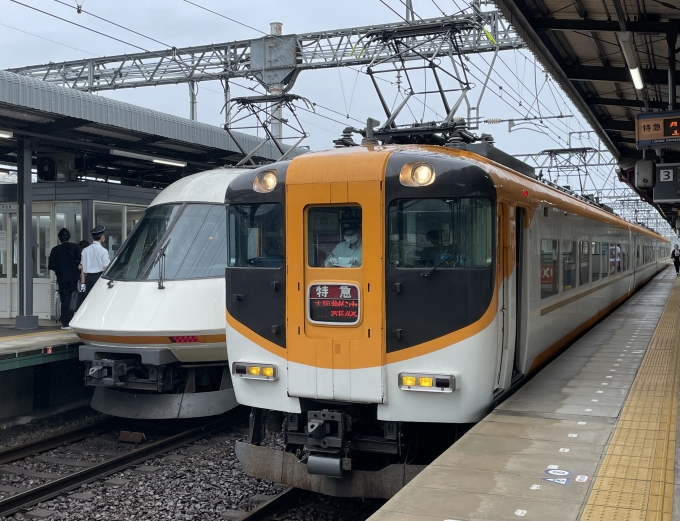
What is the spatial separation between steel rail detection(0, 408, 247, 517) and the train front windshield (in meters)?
1.91

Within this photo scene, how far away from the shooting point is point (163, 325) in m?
8.24

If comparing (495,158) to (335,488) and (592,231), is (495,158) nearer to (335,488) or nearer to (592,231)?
(335,488)

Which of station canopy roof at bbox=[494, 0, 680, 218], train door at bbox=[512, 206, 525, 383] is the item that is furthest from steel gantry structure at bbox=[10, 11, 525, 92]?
train door at bbox=[512, 206, 525, 383]

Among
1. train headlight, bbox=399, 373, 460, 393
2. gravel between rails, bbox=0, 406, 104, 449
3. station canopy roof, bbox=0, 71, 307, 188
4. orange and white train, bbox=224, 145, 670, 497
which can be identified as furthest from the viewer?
station canopy roof, bbox=0, 71, 307, 188

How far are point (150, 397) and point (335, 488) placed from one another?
141 inches

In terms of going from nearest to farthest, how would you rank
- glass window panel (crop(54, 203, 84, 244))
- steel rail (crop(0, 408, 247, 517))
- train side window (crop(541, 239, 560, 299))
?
steel rail (crop(0, 408, 247, 517)) < train side window (crop(541, 239, 560, 299)) < glass window panel (crop(54, 203, 84, 244))

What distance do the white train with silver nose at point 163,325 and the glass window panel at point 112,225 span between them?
4.14 m

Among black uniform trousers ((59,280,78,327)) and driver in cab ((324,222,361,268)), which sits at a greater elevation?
driver in cab ((324,222,361,268))

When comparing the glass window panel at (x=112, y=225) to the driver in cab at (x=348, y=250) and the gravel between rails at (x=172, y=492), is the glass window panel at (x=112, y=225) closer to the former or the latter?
the gravel between rails at (x=172, y=492)

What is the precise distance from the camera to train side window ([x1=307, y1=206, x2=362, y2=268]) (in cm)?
593

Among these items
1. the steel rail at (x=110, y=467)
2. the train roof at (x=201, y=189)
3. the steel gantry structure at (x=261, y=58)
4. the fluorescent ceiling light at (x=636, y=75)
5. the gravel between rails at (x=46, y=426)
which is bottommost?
the gravel between rails at (x=46, y=426)

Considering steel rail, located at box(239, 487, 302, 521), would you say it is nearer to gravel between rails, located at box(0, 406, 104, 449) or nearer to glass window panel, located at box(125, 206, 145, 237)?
gravel between rails, located at box(0, 406, 104, 449)

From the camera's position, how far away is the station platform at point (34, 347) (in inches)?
361

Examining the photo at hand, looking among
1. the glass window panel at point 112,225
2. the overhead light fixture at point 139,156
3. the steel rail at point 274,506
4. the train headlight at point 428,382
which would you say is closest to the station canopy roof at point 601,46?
the train headlight at point 428,382
